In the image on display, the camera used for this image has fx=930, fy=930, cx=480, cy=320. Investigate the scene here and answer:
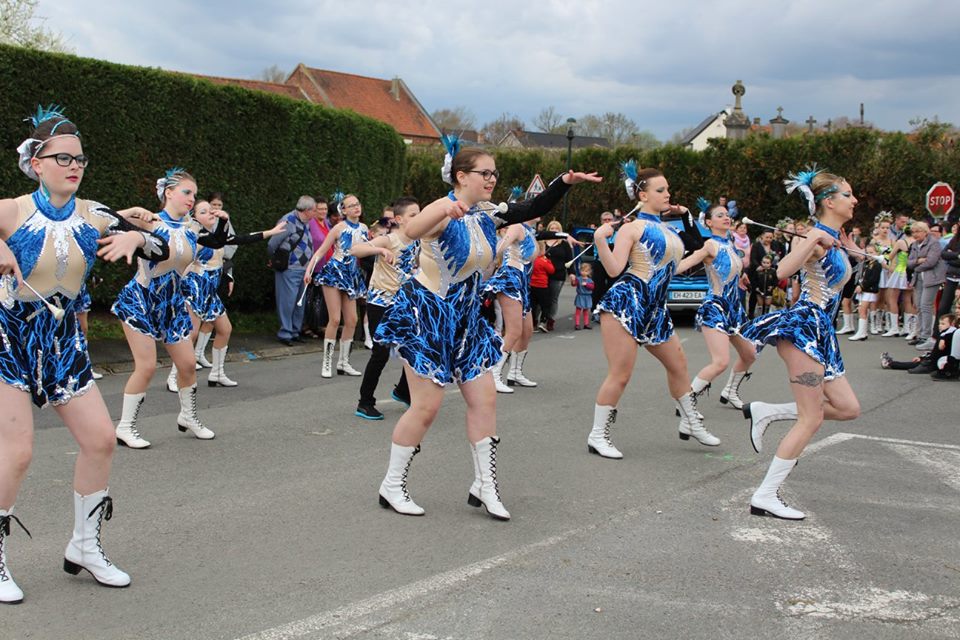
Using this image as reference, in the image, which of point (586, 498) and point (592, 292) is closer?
point (586, 498)

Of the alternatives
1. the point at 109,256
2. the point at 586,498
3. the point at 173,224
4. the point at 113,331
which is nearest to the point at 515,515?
the point at 586,498

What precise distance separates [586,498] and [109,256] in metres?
3.36

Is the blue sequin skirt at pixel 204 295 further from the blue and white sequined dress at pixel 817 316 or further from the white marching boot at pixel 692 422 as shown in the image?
the blue and white sequined dress at pixel 817 316

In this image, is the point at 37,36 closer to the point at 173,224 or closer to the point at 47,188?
the point at 173,224

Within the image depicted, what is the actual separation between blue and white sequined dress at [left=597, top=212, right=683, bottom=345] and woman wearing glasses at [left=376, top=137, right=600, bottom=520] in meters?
1.66

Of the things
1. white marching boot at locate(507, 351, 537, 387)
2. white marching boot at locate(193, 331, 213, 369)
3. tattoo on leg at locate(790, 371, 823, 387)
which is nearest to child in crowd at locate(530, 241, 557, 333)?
white marching boot at locate(507, 351, 537, 387)

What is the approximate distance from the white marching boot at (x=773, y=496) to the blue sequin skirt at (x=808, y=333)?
2.09 ft

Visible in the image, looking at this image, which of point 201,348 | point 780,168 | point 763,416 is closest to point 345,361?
point 201,348

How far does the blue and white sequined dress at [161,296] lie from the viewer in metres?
7.36

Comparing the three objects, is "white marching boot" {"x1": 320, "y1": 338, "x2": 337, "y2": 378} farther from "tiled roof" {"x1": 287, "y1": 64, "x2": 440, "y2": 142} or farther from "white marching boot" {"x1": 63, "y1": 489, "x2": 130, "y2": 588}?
"tiled roof" {"x1": 287, "y1": 64, "x2": 440, "y2": 142}

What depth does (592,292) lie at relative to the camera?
18156 millimetres

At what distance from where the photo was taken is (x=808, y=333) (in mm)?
5832

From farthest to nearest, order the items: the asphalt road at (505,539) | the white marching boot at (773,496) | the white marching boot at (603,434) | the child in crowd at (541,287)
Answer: the child in crowd at (541,287), the white marching boot at (603,434), the white marching boot at (773,496), the asphalt road at (505,539)

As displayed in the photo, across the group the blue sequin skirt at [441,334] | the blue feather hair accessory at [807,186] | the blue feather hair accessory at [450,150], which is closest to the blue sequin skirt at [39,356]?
the blue sequin skirt at [441,334]
